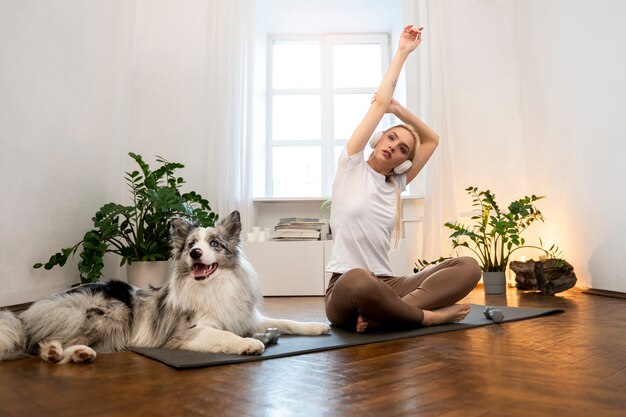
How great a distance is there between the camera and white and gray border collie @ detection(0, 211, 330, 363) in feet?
5.16

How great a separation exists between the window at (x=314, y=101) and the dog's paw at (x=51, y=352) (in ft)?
12.7

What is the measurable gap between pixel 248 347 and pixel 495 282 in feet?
9.48

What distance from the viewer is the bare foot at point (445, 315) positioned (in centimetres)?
197

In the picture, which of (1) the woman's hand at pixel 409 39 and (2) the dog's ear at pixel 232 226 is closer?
(2) the dog's ear at pixel 232 226

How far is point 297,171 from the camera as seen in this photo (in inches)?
215

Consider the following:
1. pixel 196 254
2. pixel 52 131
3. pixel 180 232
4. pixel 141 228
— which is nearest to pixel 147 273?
pixel 141 228

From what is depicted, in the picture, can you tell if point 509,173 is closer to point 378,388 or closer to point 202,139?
point 202,139

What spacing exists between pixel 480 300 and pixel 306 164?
2.80 m

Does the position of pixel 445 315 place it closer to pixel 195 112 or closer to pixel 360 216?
pixel 360 216

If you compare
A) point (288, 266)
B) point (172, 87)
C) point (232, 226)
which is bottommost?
point (288, 266)

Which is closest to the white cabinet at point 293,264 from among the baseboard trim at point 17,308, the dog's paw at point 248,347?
the baseboard trim at point 17,308

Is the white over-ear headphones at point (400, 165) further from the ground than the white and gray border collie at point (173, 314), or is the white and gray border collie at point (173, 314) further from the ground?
the white over-ear headphones at point (400, 165)

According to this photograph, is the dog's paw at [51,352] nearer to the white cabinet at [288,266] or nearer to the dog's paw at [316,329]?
the dog's paw at [316,329]

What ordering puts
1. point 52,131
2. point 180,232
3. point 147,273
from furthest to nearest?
point 147,273, point 52,131, point 180,232
